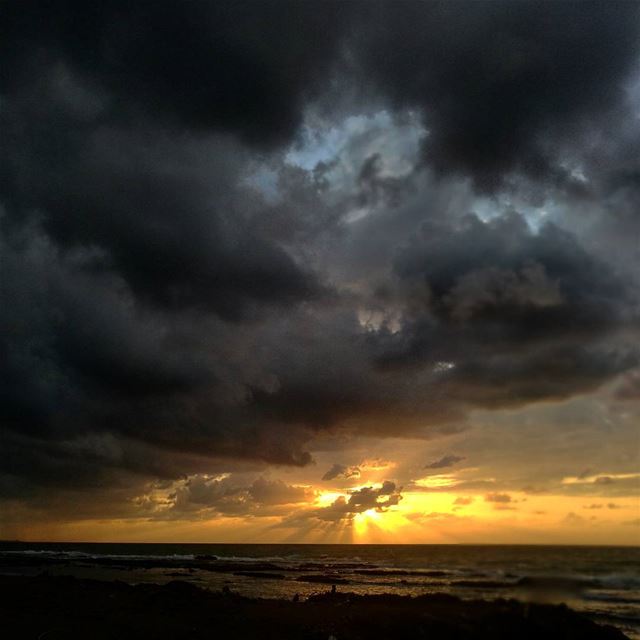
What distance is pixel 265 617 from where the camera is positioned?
1303 inches

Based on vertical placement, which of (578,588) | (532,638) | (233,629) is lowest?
(233,629)

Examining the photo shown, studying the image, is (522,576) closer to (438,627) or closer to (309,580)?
(438,627)

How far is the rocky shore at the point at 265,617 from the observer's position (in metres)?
14.9

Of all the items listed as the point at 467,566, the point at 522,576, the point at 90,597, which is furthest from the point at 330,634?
the point at 90,597

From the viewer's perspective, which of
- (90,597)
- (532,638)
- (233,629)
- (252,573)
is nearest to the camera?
(532,638)

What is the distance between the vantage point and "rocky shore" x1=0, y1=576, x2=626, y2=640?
14.9 meters

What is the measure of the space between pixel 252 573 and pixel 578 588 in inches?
2815

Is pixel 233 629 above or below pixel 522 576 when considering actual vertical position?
below

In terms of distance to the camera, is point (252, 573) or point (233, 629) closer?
point (233, 629)

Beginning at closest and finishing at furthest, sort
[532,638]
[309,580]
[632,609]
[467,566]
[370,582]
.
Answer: [532,638] < [467,566] < [632,609] < [370,582] < [309,580]

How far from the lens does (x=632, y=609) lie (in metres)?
33.7

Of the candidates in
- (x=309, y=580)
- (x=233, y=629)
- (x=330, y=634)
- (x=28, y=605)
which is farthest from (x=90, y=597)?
(x=309, y=580)

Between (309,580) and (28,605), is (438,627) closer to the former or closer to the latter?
(28,605)

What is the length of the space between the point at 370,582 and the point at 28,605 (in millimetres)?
36334
